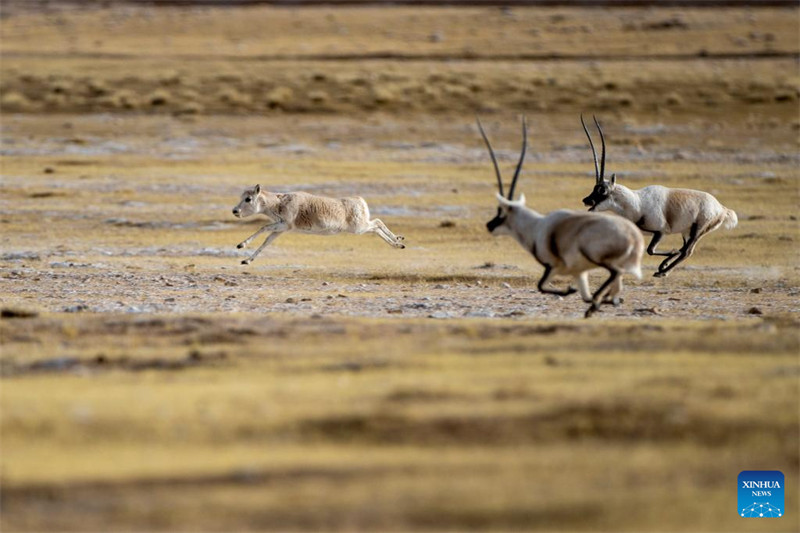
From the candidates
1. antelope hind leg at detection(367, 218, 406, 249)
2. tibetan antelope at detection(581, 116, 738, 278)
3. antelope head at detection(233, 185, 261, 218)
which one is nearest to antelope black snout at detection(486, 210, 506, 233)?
tibetan antelope at detection(581, 116, 738, 278)

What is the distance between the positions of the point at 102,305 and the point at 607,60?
40265 mm

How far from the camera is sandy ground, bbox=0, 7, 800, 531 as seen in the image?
736cm

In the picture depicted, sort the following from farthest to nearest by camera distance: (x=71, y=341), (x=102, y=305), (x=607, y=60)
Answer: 1. (x=607, y=60)
2. (x=102, y=305)
3. (x=71, y=341)

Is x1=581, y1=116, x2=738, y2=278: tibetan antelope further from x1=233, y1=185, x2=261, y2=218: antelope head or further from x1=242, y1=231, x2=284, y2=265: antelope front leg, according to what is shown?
x1=233, y1=185, x2=261, y2=218: antelope head

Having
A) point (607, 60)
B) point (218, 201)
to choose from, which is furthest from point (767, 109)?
point (218, 201)

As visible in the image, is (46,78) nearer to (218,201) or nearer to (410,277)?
(218,201)

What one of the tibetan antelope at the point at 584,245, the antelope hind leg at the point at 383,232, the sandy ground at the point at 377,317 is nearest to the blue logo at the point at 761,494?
the sandy ground at the point at 377,317

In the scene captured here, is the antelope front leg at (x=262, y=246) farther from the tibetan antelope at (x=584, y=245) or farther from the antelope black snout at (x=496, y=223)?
the tibetan antelope at (x=584, y=245)

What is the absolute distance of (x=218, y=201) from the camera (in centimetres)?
2609

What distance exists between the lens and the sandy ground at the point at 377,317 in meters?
7.36

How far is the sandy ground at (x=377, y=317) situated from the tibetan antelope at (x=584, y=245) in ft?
1.95

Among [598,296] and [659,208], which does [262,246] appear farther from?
[598,296]

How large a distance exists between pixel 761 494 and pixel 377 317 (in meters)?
6.95

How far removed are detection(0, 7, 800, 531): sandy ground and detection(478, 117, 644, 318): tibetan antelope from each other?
596 millimetres
